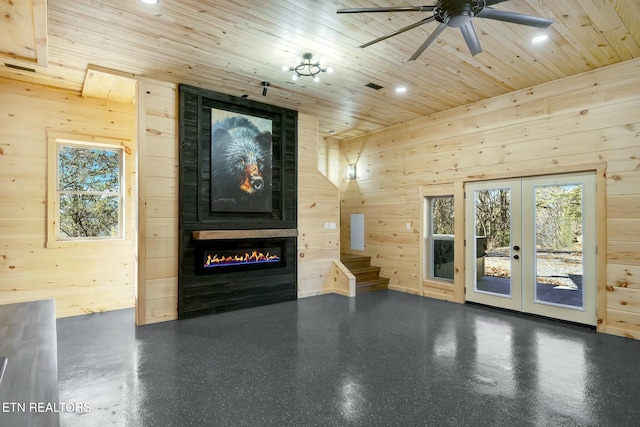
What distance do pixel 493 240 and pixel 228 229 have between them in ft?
12.8

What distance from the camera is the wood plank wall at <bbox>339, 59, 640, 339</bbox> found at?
3.92m

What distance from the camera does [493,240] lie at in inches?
203

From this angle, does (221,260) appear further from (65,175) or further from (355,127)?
(355,127)

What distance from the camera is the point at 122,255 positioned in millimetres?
5168

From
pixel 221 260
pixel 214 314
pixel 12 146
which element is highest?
pixel 12 146

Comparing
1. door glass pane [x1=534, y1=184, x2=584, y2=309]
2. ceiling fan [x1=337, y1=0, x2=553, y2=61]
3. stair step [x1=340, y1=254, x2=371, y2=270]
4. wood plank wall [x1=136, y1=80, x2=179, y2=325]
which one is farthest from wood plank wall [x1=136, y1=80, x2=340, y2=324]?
door glass pane [x1=534, y1=184, x2=584, y2=309]

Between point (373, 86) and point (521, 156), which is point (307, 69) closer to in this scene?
point (373, 86)

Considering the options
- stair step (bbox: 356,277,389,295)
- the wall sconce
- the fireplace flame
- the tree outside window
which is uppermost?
the wall sconce

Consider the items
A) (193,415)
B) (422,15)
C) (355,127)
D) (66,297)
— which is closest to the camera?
(193,415)

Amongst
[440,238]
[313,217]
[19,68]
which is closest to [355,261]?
[313,217]

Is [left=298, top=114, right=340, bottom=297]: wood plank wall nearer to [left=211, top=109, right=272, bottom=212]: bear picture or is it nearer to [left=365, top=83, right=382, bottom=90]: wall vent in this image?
[left=211, top=109, right=272, bottom=212]: bear picture

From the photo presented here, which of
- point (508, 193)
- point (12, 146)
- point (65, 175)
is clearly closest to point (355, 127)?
point (508, 193)

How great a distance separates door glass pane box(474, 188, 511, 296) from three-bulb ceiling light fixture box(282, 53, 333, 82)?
9.92ft

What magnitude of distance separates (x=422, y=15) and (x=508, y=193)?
118 inches
